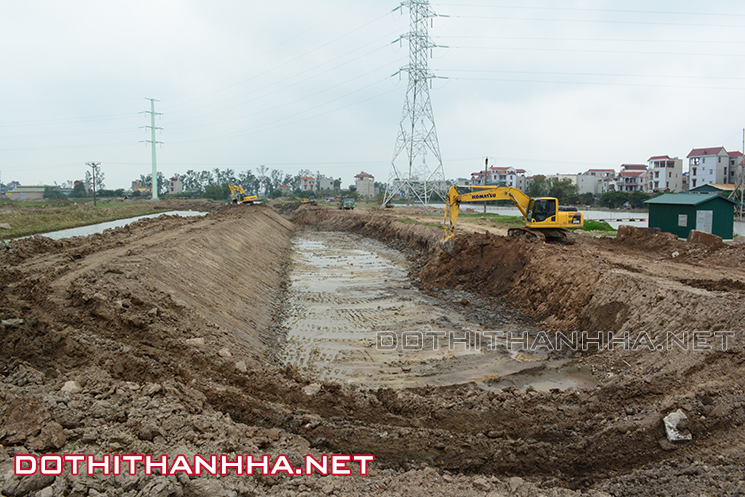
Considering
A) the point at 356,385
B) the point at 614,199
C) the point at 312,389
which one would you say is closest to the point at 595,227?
the point at 356,385

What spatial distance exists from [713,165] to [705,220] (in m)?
58.6

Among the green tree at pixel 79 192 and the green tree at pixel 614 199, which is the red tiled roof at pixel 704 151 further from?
the green tree at pixel 79 192

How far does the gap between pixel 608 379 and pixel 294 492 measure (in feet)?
21.7

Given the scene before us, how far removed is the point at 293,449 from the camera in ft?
16.8

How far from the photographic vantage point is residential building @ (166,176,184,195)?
436 feet

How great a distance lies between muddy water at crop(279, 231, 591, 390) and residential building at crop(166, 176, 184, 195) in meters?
131

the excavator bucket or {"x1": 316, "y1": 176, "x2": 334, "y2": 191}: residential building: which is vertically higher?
{"x1": 316, "y1": 176, "x2": 334, "y2": 191}: residential building

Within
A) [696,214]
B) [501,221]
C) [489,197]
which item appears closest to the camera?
[489,197]

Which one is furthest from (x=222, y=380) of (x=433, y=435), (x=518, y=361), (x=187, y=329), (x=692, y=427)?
(x=692, y=427)

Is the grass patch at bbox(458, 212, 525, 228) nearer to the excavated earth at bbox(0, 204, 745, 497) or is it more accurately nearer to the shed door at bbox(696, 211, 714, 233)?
the shed door at bbox(696, 211, 714, 233)

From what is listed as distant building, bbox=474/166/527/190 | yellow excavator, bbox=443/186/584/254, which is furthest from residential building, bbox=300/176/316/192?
yellow excavator, bbox=443/186/584/254

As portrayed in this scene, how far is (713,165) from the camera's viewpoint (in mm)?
64062

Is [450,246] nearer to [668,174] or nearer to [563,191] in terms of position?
[563,191]

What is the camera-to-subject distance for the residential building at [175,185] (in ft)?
436
